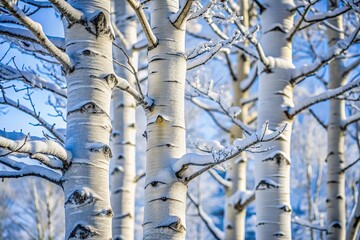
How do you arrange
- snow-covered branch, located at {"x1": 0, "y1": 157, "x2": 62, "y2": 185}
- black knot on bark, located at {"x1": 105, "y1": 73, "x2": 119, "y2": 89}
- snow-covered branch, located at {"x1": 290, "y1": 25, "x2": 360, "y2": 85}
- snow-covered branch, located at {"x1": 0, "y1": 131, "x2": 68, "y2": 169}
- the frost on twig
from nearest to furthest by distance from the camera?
snow-covered branch, located at {"x1": 0, "y1": 131, "x2": 68, "y2": 169}, snow-covered branch, located at {"x1": 0, "y1": 157, "x2": 62, "y2": 185}, the frost on twig, black knot on bark, located at {"x1": 105, "y1": 73, "x2": 119, "y2": 89}, snow-covered branch, located at {"x1": 290, "y1": 25, "x2": 360, "y2": 85}

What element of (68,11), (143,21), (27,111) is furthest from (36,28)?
(27,111)

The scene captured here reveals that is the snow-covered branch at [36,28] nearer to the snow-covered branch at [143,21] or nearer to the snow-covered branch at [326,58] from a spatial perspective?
the snow-covered branch at [143,21]

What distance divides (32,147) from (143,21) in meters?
0.90

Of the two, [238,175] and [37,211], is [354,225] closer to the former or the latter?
[238,175]

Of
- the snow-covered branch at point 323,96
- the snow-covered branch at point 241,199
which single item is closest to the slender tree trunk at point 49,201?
the snow-covered branch at point 241,199

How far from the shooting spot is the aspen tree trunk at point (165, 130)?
226 cm

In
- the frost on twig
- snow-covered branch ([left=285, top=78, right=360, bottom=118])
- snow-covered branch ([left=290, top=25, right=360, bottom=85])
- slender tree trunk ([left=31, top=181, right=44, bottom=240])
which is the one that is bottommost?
the frost on twig

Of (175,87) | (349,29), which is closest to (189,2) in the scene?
(175,87)

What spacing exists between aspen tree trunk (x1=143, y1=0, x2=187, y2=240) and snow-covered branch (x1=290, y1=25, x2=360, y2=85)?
3.72 feet

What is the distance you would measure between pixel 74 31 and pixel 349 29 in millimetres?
5177

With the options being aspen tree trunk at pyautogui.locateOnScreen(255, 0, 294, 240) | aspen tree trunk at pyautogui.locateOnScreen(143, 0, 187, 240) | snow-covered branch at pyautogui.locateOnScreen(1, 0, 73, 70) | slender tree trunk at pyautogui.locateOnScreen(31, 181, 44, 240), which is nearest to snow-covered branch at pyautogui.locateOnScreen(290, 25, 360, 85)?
aspen tree trunk at pyautogui.locateOnScreen(255, 0, 294, 240)

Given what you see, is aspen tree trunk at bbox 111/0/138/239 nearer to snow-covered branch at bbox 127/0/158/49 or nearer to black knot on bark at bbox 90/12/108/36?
snow-covered branch at bbox 127/0/158/49

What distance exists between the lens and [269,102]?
3.42 metres

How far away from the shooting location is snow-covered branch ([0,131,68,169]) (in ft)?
5.29
